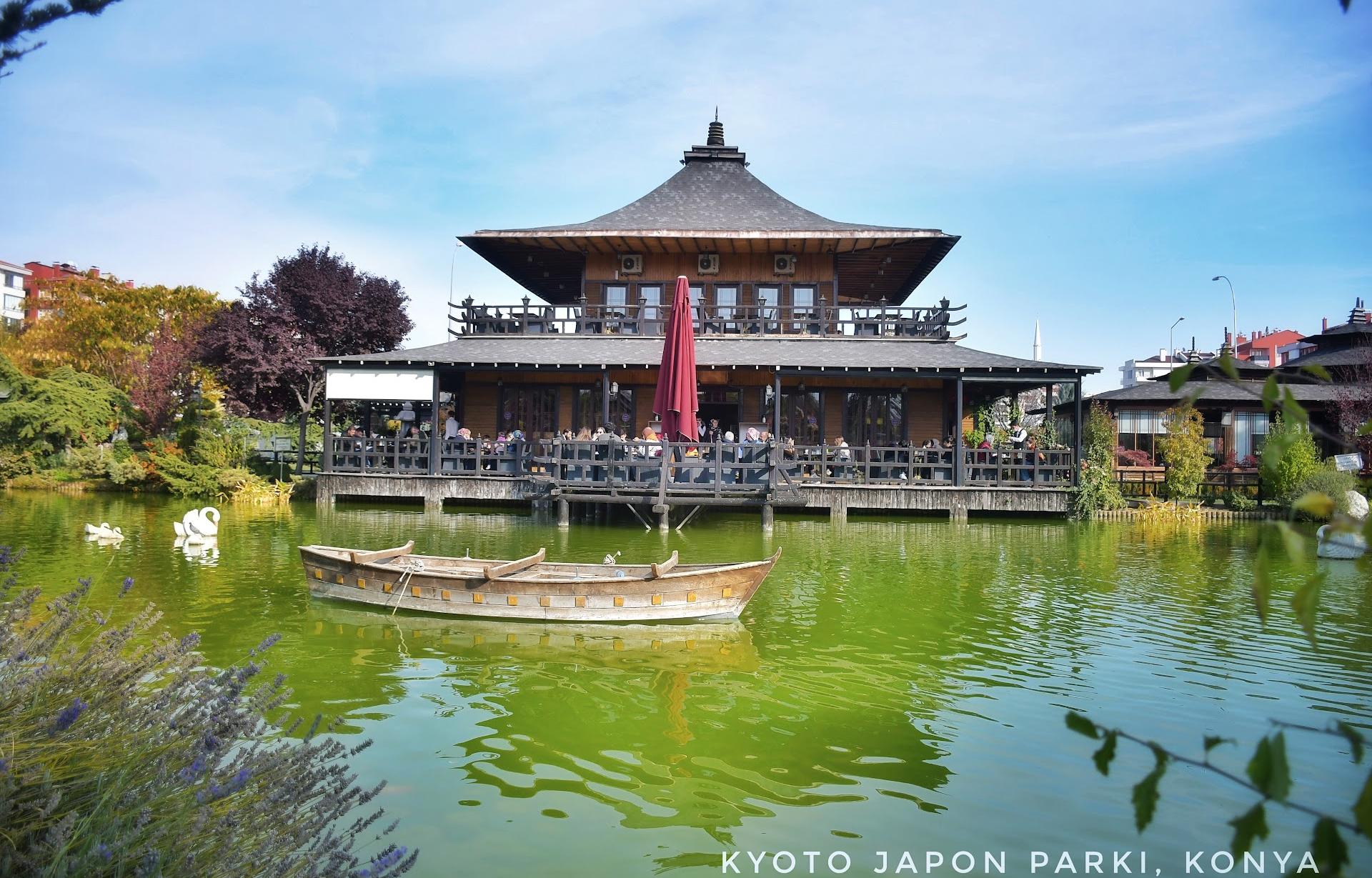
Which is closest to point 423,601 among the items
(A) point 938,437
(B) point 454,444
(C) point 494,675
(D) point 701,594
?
(C) point 494,675

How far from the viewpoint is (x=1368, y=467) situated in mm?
25125

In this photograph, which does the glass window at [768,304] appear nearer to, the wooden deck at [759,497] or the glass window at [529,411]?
the wooden deck at [759,497]

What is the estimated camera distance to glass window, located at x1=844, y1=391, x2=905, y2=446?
26297mm

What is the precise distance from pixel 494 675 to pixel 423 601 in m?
2.50

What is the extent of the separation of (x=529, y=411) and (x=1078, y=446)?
15264 millimetres

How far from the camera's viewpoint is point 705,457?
2088 cm

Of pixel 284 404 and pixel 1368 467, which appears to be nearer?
pixel 1368 467

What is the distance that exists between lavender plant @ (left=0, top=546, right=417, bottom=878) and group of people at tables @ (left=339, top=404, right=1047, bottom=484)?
49.8ft

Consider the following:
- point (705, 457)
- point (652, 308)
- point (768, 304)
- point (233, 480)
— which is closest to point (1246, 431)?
point (768, 304)

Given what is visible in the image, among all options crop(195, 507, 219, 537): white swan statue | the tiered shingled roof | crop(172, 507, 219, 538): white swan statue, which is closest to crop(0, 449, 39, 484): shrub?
the tiered shingled roof

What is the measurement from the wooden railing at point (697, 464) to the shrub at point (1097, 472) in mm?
455

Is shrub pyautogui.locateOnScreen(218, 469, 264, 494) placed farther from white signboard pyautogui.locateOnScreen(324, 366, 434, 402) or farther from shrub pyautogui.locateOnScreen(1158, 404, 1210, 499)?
shrub pyautogui.locateOnScreen(1158, 404, 1210, 499)

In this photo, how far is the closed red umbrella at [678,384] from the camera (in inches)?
726

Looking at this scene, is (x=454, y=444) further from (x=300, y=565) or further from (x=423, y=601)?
(x=423, y=601)
